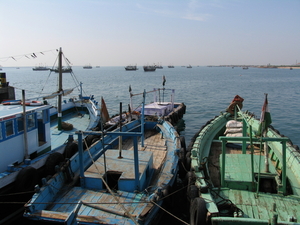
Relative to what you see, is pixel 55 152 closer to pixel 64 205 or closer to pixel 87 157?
pixel 87 157

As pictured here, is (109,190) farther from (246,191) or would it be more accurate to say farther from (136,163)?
(246,191)

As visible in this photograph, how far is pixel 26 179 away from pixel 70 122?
26.8 ft

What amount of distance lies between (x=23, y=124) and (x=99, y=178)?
3.96 meters

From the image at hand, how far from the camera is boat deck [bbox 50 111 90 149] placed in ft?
41.1

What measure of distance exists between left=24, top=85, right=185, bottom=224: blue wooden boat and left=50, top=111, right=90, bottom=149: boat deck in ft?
11.2

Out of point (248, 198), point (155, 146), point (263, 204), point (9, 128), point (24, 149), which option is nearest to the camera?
point (263, 204)

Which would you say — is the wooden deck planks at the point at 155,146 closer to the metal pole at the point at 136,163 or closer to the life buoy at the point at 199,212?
the metal pole at the point at 136,163

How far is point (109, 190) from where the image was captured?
5961 mm

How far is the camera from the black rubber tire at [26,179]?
327 inches

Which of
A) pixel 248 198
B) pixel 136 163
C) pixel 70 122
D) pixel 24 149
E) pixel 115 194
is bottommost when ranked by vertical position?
pixel 115 194

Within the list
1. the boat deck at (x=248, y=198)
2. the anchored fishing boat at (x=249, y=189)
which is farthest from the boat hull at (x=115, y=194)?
the boat deck at (x=248, y=198)

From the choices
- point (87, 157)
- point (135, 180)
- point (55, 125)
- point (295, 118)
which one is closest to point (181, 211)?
point (135, 180)

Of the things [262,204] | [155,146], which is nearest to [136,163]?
[262,204]

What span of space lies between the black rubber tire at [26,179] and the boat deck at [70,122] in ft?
9.55
